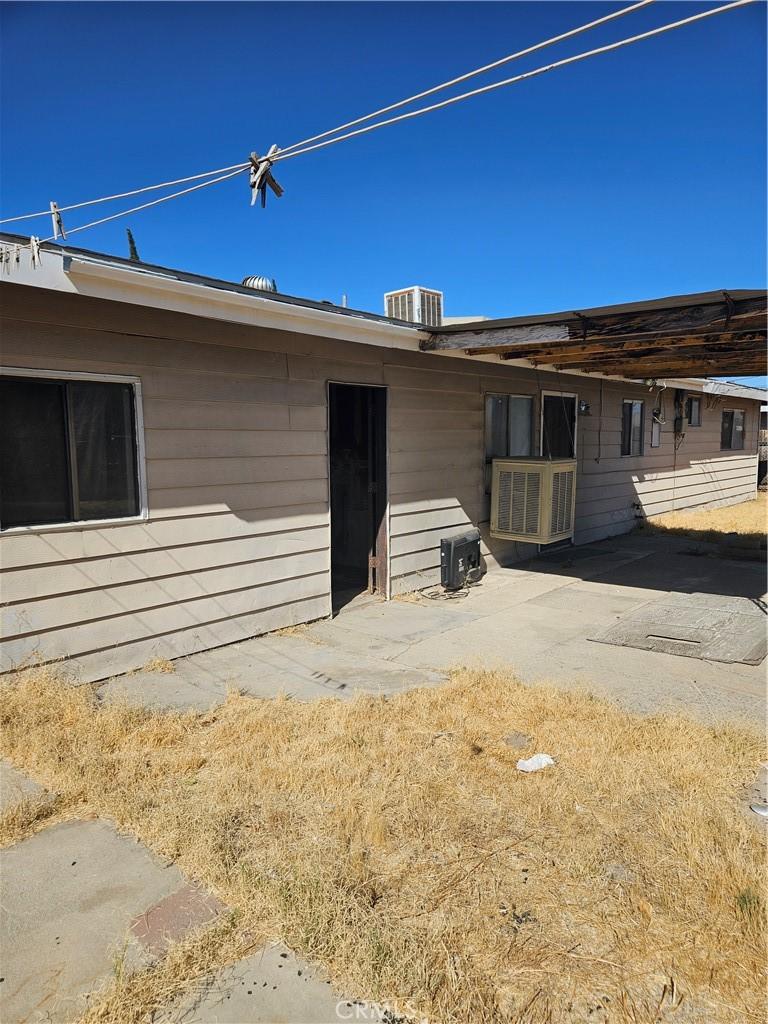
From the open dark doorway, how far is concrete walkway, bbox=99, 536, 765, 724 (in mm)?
625

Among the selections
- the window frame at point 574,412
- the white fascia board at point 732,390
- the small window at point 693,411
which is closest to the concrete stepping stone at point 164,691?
the window frame at point 574,412

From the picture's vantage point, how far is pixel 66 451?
389cm

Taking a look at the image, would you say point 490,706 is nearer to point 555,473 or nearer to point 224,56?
point 555,473

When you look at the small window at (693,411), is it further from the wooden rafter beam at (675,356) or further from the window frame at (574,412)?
the wooden rafter beam at (675,356)

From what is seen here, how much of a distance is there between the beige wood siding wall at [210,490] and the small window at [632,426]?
4.74 m

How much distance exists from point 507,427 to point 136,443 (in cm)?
494

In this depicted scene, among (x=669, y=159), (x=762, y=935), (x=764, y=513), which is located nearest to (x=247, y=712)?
(x=762, y=935)

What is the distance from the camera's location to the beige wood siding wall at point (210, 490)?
3.77 metres

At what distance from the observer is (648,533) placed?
10734mm

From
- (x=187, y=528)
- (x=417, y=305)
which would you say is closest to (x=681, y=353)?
(x=417, y=305)

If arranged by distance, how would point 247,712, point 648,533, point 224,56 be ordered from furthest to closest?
point 648,533, point 224,56, point 247,712

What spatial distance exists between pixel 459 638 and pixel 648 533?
7000mm

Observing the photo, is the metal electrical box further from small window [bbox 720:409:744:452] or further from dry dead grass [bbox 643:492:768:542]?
small window [bbox 720:409:744:452]

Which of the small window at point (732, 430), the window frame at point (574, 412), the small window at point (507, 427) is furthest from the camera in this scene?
the small window at point (732, 430)
